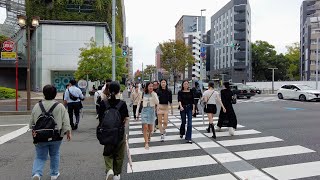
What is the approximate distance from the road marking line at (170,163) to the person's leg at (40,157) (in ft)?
5.18

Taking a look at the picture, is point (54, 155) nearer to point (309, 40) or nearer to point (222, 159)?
point (222, 159)

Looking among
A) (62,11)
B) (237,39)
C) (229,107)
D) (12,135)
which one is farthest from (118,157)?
(237,39)

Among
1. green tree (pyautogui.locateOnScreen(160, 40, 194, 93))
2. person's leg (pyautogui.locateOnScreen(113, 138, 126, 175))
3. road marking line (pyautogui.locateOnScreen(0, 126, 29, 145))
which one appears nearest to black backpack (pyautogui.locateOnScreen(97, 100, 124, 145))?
person's leg (pyautogui.locateOnScreen(113, 138, 126, 175))

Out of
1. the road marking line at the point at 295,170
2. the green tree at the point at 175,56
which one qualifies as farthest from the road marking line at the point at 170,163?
the green tree at the point at 175,56

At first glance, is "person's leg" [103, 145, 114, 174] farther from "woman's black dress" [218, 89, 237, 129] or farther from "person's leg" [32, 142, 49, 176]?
"woman's black dress" [218, 89, 237, 129]

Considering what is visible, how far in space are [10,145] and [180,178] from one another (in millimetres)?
5369

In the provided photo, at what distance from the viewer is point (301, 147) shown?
7.52m

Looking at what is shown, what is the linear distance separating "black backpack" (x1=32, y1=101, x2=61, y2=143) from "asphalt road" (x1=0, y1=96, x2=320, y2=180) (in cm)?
103

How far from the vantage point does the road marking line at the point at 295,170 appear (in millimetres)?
5316

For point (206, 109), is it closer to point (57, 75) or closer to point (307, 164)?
point (307, 164)

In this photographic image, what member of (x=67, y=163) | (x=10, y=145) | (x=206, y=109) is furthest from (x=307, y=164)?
(x=10, y=145)

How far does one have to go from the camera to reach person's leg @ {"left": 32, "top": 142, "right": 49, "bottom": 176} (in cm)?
477

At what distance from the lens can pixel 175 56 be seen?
143 feet

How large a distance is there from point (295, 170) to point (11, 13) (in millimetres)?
48066
